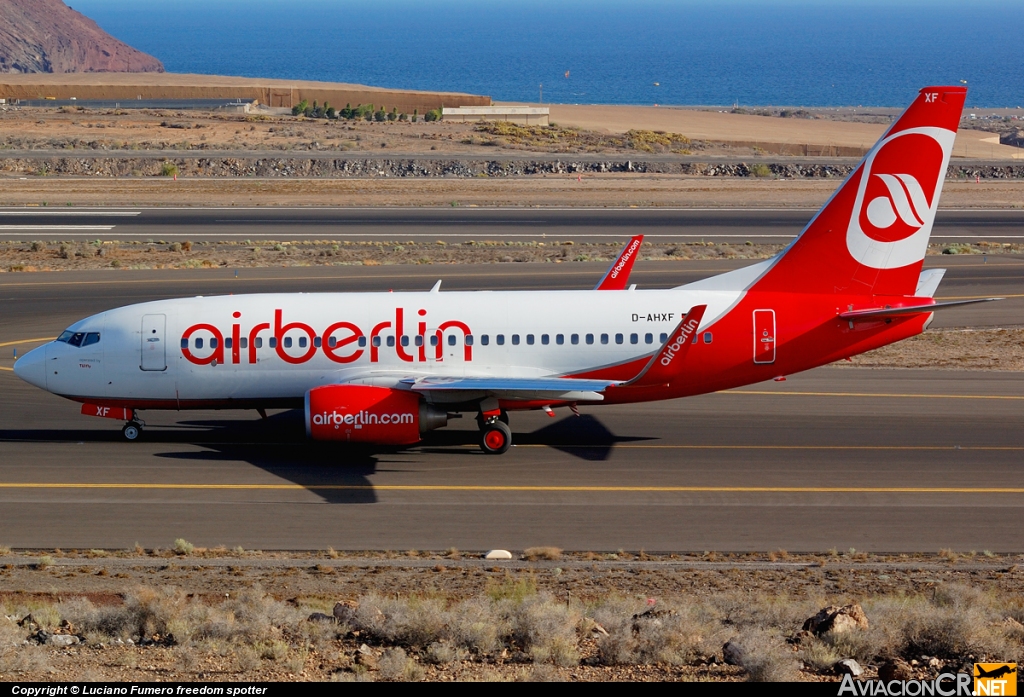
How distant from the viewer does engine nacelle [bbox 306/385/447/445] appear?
93.0 feet

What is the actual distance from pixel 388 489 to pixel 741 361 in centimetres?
1007

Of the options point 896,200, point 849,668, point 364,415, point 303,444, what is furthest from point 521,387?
point 849,668

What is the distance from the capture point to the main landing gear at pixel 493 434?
2938 centimetres

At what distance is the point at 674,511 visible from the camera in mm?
25203

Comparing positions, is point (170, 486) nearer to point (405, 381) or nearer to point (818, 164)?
point (405, 381)

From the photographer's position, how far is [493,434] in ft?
96.5

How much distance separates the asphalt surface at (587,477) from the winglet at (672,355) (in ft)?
7.89

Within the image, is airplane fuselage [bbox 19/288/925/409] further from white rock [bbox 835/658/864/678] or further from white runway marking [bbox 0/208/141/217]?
white runway marking [bbox 0/208/141/217]

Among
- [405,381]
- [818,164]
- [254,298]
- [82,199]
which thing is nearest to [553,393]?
[405,381]

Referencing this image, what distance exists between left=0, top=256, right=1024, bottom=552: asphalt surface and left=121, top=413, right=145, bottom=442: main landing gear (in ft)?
1.38

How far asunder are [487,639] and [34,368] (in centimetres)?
1963

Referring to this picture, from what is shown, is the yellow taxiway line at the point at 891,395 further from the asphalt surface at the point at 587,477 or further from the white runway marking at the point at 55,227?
the white runway marking at the point at 55,227

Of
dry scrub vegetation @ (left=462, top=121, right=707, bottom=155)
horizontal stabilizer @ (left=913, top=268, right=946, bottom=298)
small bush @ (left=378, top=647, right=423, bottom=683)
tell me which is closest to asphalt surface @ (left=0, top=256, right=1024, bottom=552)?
horizontal stabilizer @ (left=913, top=268, right=946, bottom=298)

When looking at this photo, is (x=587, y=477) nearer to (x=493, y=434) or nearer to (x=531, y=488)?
(x=531, y=488)
